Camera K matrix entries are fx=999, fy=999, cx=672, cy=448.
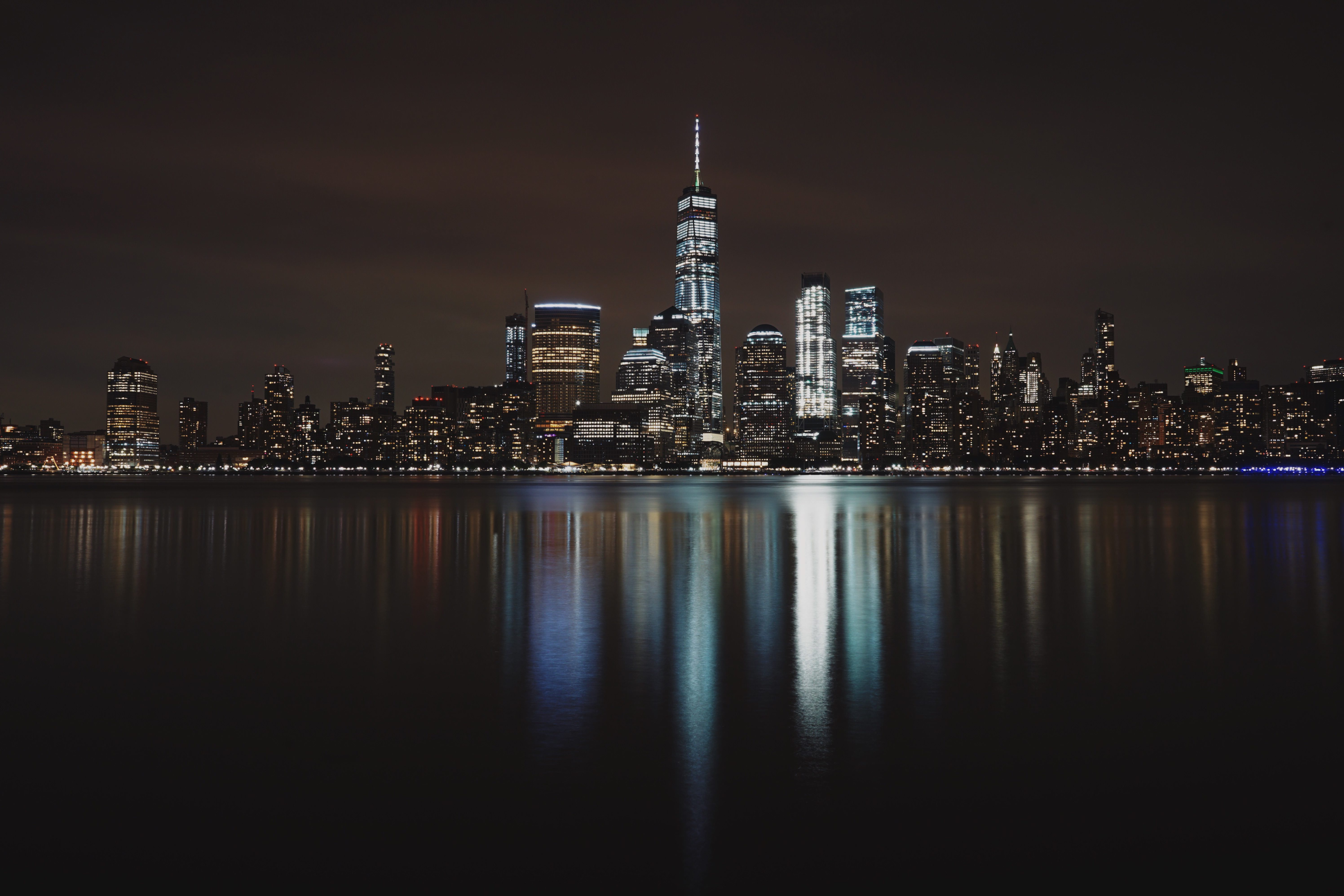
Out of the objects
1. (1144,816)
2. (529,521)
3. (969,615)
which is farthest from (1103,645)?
(529,521)

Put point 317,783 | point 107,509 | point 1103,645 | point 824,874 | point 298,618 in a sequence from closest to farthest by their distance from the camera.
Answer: point 824,874 < point 317,783 < point 1103,645 < point 298,618 < point 107,509

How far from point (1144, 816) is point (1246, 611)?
50.4 feet

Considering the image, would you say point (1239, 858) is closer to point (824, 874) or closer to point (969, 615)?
point (824, 874)

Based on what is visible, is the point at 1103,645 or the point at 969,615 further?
the point at 969,615

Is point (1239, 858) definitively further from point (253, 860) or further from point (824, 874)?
point (253, 860)

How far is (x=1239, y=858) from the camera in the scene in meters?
7.91

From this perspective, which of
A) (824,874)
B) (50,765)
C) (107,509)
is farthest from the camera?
(107,509)

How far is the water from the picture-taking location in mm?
8195

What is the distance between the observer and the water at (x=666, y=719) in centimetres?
820

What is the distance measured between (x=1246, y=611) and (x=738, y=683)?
1367 cm

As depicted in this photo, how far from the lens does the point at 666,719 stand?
12.3 metres

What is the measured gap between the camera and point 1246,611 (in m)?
21.7

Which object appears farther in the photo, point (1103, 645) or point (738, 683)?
point (1103, 645)

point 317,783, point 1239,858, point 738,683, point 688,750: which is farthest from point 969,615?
point 317,783
